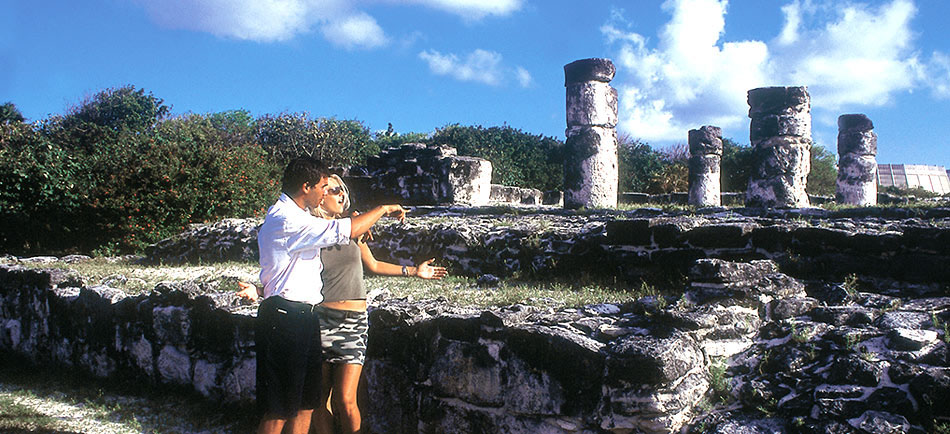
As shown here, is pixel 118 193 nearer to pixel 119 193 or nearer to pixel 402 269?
pixel 119 193

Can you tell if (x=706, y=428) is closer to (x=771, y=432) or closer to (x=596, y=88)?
(x=771, y=432)

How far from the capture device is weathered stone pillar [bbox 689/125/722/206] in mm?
16406

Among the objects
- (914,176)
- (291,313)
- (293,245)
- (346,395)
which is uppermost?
(914,176)

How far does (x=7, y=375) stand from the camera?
6.41m

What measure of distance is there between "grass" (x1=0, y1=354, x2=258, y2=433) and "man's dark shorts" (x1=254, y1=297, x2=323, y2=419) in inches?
64.8

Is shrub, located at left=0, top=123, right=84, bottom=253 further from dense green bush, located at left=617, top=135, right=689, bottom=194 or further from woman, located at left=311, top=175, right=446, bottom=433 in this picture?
dense green bush, located at left=617, top=135, right=689, bottom=194

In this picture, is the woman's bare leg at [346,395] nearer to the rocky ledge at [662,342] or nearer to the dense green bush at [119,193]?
the rocky ledge at [662,342]

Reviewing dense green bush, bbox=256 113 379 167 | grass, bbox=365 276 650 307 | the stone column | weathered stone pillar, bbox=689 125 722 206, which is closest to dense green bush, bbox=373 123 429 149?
dense green bush, bbox=256 113 379 167

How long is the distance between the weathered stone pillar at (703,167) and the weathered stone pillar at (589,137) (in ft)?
18.0

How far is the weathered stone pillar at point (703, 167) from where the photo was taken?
16406 millimetres

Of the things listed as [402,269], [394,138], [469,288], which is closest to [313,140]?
[394,138]

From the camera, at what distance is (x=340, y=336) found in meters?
3.25

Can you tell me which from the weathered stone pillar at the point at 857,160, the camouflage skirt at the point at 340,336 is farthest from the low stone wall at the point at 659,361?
the weathered stone pillar at the point at 857,160

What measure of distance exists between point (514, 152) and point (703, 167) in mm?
12126
